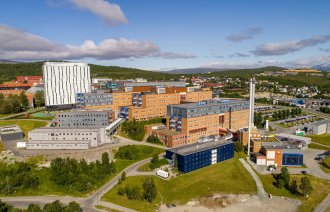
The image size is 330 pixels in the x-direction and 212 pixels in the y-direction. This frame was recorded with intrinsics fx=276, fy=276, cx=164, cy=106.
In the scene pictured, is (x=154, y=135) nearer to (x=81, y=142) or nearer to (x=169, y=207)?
(x=81, y=142)

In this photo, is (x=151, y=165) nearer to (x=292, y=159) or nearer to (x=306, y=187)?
(x=306, y=187)

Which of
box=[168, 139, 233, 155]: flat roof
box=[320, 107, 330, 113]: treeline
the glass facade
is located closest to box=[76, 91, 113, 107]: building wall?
box=[168, 139, 233, 155]: flat roof

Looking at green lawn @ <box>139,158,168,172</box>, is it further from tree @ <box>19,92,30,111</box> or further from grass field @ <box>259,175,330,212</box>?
tree @ <box>19,92,30,111</box>

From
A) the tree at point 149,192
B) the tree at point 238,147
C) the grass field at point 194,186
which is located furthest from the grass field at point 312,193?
the tree at point 149,192

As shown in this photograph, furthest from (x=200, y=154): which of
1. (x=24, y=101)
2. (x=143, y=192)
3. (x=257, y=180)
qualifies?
(x=24, y=101)

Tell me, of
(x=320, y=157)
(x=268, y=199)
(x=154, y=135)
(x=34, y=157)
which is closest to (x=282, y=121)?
(x=320, y=157)

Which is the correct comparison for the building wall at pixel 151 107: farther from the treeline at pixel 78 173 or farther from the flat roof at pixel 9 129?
the flat roof at pixel 9 129
